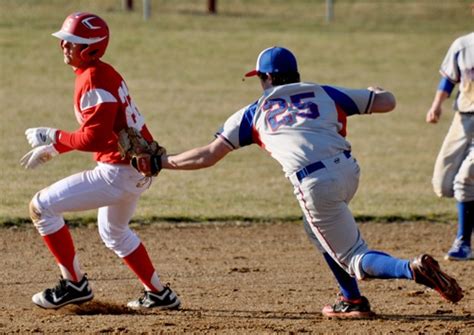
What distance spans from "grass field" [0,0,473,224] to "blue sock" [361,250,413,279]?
4791 millimetres

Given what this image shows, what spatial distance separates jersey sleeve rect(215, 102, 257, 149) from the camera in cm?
654

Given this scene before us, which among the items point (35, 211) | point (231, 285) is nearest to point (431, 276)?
point (231, 285)

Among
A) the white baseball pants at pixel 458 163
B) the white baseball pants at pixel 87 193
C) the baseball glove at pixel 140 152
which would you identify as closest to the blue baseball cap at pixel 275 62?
the baseball glove at pixel 140 152

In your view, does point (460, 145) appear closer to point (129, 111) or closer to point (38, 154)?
point (129, 111)

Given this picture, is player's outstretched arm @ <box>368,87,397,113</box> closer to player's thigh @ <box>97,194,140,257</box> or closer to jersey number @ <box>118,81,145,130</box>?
jersey number @ <box>118,81,145,130</box>

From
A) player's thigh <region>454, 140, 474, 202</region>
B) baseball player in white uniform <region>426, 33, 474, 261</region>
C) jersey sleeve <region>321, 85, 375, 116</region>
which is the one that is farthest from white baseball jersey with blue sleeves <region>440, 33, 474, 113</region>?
jersey sleeve <region>321, 85, 375, 116</region>

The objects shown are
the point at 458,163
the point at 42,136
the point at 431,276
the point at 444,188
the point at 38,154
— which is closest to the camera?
the point at 431,276

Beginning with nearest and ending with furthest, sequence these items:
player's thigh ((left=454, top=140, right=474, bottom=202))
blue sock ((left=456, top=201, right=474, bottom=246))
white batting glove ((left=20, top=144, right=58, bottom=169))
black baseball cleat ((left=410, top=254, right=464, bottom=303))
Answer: black baseball cleat ((left=410, top=254, right=464, bottom=303)) < white batting glove ((left=20, top=144, right=58, bottom=169)) < player's thigh ((left=454, top=140, right=474, bottom=202)) < blue sock ((left=456, top=201, right=474, bottom=246))

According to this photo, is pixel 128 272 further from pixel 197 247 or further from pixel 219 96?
pixel 219 96

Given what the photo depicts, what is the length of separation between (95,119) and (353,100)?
1681 millimetres

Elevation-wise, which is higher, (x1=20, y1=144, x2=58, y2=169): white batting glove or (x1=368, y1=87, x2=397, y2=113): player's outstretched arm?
(x1=368, y1=87, x2=397, y2=113): player's outstretched arm

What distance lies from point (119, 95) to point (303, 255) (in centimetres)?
342

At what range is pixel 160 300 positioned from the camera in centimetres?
745

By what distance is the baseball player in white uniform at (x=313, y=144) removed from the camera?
6555 mm
